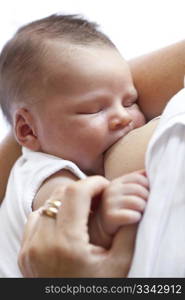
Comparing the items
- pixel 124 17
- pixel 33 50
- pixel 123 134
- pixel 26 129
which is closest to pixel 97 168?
pixel 123 134

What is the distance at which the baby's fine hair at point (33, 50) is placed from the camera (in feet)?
3.36

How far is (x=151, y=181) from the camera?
63 cm

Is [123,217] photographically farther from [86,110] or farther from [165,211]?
[86,110]

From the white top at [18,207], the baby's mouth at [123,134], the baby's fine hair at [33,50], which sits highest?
the baby's fine hair at [33,50]

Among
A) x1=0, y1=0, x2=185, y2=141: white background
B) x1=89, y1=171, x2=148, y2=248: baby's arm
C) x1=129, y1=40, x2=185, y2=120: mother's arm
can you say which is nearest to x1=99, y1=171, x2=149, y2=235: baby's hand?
x1=89, y1=171, x2=148, y2=248: baby's arm

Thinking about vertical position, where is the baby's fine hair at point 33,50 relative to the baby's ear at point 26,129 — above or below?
above

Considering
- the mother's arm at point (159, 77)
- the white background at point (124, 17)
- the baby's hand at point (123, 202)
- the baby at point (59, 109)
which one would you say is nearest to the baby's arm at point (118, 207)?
the baby's hand at point (123, 202)

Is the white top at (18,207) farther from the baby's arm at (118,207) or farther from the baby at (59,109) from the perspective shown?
the baby's arm at (118,207)

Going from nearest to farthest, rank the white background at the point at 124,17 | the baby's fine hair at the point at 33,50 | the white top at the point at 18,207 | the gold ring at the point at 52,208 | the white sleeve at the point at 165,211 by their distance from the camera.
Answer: the white sleeve at the point at 165,211, the gold ring at the point at 52,208, the white top at the point at 18,207, the baby's fine hair at the point at 33,50, the white background at the point at 124,17

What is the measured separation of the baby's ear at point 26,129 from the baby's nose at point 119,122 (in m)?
0.20

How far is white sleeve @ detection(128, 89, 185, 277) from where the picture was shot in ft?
1.89

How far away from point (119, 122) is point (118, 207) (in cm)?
35

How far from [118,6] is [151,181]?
127 centimetres

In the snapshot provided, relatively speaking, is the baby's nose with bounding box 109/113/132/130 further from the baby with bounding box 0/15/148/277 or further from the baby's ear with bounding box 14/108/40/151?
the baby's ear with bounding box 14/108/40/151
